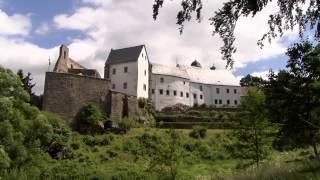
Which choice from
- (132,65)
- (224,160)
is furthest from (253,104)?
(132,65)

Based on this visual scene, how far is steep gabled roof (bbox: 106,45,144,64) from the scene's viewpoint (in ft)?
243

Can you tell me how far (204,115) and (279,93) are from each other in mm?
46400

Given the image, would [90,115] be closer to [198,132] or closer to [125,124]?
[125,124]

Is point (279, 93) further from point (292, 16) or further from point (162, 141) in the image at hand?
point (162, 141)

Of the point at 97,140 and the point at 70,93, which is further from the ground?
the point at 70,93

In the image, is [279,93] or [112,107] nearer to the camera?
[279,93]

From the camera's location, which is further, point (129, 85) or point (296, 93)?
point (129, 85)

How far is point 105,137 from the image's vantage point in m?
52.7

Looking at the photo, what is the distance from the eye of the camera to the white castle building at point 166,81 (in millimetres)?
72938

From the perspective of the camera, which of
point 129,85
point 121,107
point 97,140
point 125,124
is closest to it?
point 97,140

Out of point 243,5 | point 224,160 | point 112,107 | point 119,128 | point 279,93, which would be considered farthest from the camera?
point 112,107

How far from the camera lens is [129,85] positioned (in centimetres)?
7175

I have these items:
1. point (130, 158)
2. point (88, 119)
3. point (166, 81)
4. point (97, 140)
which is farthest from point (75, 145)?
point (166, 81)

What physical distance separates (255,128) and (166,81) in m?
49.9
